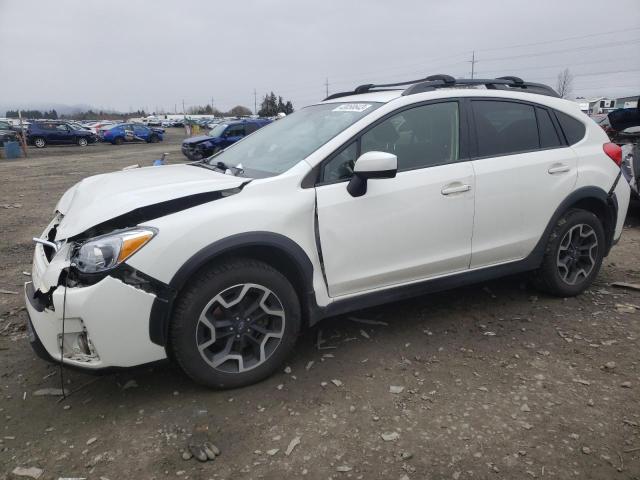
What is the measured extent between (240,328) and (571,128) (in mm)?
3103

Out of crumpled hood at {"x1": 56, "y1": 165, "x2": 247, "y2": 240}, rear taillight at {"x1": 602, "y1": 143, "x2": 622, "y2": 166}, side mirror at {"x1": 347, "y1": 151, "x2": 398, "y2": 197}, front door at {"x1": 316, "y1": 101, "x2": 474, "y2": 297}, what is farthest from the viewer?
rear taillight at {"x1": 602, "y1": 143, "x2": 622, "y2": 166}

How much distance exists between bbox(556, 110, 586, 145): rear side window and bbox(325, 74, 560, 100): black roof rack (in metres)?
0.25

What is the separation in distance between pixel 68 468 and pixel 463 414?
1.99 meters

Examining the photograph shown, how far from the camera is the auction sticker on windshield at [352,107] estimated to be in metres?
3.34

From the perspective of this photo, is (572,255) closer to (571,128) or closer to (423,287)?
(571,128)

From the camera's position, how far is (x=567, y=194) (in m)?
3.84

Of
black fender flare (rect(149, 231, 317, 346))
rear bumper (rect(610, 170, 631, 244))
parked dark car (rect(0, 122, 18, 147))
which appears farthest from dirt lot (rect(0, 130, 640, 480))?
parked dark car (rect(0, 122, 18, 147))

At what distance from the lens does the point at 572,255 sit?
4.09 metres

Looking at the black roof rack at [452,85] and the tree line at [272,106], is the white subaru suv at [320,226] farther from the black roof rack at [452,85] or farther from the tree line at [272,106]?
the tree line at [272,106]

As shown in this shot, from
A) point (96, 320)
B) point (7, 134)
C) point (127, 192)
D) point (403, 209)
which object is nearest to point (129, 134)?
point (7, 134)

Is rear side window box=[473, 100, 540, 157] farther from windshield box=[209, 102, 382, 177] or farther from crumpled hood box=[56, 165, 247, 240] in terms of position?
crumpled hood box=[56, 165, 247, 240]

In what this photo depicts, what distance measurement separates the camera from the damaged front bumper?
2.44 meters

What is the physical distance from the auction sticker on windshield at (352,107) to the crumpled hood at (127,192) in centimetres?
96

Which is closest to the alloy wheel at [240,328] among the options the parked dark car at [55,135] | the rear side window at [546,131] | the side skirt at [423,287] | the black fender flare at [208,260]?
the black fender flare at [208,260]
